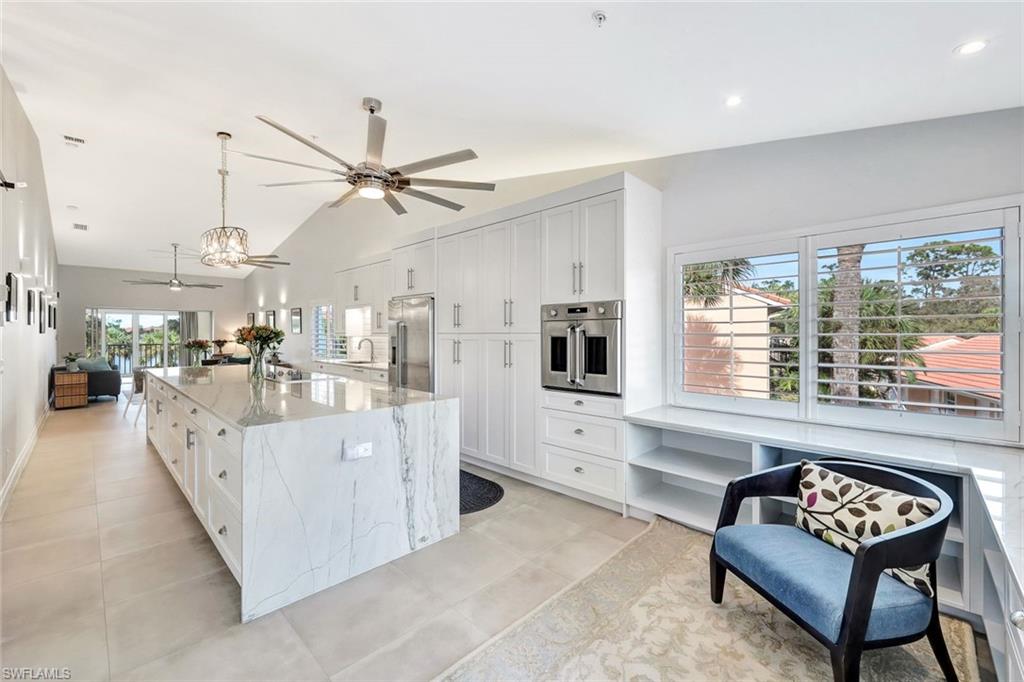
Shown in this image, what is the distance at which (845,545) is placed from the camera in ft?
6.08

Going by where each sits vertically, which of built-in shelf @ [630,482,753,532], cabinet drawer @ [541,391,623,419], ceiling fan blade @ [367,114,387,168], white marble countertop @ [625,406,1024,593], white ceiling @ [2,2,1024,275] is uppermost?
white ceiling @ [2,2,1024,275]

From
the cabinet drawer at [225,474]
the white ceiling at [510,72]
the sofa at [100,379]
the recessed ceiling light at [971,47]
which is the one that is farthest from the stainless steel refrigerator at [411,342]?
the sofa at [100,379]

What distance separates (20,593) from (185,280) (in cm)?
1044

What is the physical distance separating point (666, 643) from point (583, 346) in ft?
6.14

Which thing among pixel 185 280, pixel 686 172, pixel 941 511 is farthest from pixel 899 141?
pixel 185 280

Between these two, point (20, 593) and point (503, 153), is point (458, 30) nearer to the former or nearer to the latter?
point (503, 153)

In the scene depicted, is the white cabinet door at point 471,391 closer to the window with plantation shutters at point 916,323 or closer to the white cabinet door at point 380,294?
the white cabinet door at point 380,294

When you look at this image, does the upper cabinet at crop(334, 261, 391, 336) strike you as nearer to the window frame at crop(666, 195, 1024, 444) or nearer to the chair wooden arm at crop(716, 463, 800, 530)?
the window frame at crop(666, 195, 1024, 444)

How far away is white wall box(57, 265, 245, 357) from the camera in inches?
359

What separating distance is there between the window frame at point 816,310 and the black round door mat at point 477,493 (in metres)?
1.59

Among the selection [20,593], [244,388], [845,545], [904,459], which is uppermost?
[244,388]

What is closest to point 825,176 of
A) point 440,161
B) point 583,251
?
point 583,251

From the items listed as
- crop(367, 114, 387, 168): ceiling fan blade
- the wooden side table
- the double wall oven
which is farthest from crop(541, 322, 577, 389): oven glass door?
the wooden side table

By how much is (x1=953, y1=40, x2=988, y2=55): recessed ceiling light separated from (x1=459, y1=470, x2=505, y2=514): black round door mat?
11.4 feet
